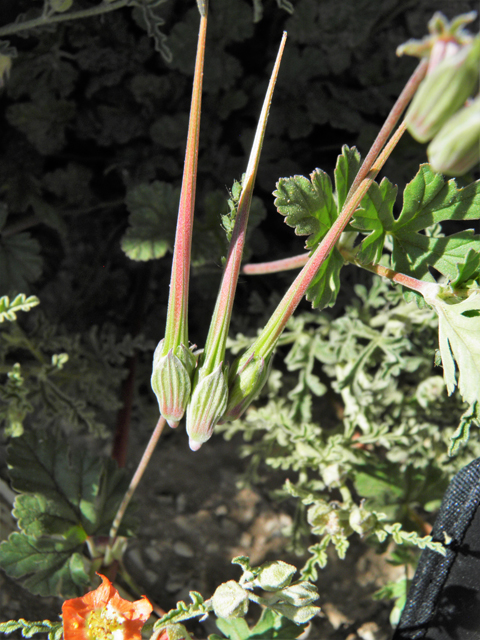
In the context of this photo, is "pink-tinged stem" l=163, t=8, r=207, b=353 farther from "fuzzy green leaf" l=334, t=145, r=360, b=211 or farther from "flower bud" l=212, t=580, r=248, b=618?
"flower bud" l=212, t=580, r=248, b=618

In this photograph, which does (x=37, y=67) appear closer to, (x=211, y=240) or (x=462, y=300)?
(x=211, y=240)

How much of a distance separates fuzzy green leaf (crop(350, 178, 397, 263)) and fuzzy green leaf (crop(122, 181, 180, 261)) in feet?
1.77

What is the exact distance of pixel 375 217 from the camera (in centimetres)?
94

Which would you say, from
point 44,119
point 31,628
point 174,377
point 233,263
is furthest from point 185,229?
point 44,119

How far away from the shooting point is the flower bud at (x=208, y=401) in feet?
2.51

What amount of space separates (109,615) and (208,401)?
481 millimetres

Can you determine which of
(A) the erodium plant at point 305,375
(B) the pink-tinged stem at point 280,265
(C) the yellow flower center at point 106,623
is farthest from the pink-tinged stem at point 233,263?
(C) the yellow flower center at point 106,623

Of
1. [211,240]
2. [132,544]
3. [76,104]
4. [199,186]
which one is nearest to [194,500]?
[132,544]

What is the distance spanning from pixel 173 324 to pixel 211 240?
2.10 ft

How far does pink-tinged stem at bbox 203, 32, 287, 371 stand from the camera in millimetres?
768

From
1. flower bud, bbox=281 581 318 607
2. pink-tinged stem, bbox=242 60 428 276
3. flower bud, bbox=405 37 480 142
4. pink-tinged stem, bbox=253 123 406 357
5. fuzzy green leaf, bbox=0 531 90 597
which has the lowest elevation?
fuzzy green leaf, bbox=0 531 90 597

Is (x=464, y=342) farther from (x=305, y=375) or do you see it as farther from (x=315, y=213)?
(x=305, y=375)

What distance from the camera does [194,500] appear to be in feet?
5.14

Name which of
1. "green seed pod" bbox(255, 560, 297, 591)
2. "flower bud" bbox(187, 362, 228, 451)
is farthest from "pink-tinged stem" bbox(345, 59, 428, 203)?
"green seed pod" bbox(255, 560, 297, 591)
